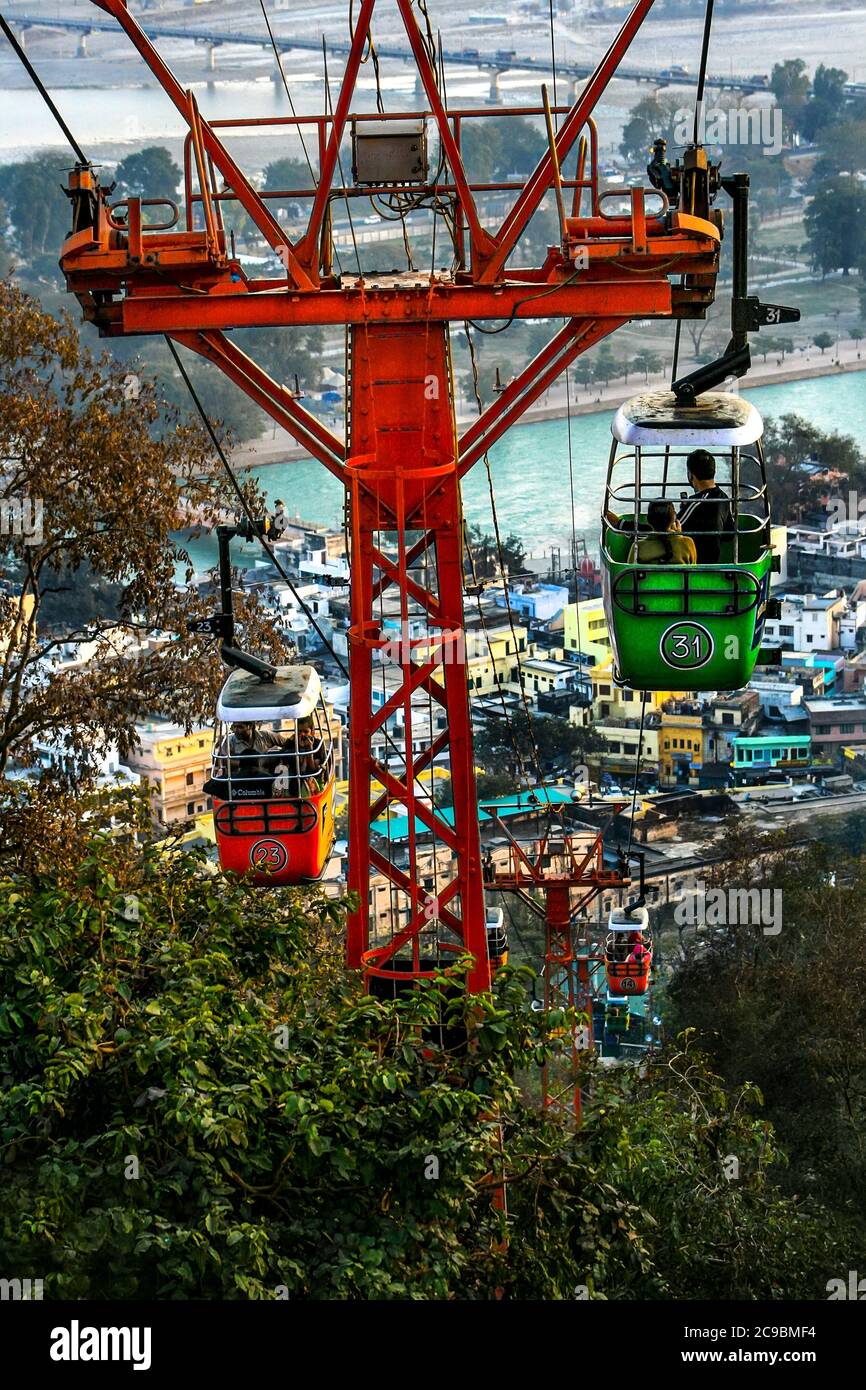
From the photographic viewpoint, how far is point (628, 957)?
21922 mm

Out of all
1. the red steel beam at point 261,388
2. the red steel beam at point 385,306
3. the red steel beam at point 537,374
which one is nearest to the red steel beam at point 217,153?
the red steel beam at point 385,306

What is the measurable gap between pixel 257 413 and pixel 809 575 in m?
18.6

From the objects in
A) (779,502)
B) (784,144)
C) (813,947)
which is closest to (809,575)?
(779,502)

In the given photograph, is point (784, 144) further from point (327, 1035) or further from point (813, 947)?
point (327, 1035)

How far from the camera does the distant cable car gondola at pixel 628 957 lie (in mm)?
21531

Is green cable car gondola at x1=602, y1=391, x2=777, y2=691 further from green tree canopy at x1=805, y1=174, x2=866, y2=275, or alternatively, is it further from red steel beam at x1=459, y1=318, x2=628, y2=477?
green tree canopy at x1=805, y1=174, x2=866, y2=275

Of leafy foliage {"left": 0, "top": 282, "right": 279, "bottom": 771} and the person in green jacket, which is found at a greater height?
leafy foliage {"left": 0, "top": 282, "right": 279, "bottom": 771}

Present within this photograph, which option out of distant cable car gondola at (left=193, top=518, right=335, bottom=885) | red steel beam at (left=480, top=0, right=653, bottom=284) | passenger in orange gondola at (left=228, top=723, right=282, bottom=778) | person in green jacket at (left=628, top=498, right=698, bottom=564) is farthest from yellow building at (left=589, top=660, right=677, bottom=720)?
person in green jacket at (left=628, top=498, right=698, bottom=564)

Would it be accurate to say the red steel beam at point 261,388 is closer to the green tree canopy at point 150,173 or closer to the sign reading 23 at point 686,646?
the sign reading 23 at point 686,646

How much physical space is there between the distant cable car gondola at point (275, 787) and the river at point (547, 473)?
6712cm

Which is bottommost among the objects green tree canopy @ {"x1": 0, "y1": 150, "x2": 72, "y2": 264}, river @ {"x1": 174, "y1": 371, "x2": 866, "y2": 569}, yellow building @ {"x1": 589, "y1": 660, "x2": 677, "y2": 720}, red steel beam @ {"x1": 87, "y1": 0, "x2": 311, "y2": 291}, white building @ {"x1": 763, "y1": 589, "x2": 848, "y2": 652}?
red steel beam @ {"x1": 87, "y1": 0, "x2": 311, "y2": 291}

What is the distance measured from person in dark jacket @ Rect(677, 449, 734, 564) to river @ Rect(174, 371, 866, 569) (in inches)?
2721

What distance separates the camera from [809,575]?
8088 centimetres

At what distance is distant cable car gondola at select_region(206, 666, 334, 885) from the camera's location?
10977mm
